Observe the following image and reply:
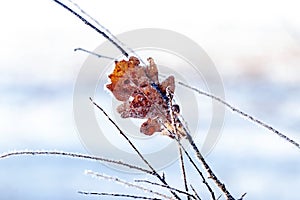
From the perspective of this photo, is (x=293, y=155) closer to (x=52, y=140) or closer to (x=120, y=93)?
(x=52, y=140)

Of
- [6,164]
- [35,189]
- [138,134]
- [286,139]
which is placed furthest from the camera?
[6,164]

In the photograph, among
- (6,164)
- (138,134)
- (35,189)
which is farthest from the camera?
(6,164)

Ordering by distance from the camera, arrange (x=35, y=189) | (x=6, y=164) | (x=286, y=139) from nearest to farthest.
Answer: (x=286, y=139), (x=35, y=189), (x=6, y=164)

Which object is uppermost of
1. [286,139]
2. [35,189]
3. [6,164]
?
[6,164]

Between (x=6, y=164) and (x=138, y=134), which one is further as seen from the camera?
(x=6, y=164)

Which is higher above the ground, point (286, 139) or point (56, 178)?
point (56, 178)

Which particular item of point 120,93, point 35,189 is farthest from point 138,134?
point 35,189

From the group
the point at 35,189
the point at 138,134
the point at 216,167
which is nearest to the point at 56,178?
the point at 35,189

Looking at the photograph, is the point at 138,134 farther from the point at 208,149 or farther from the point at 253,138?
the point at 253,138

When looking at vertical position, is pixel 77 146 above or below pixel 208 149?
above
